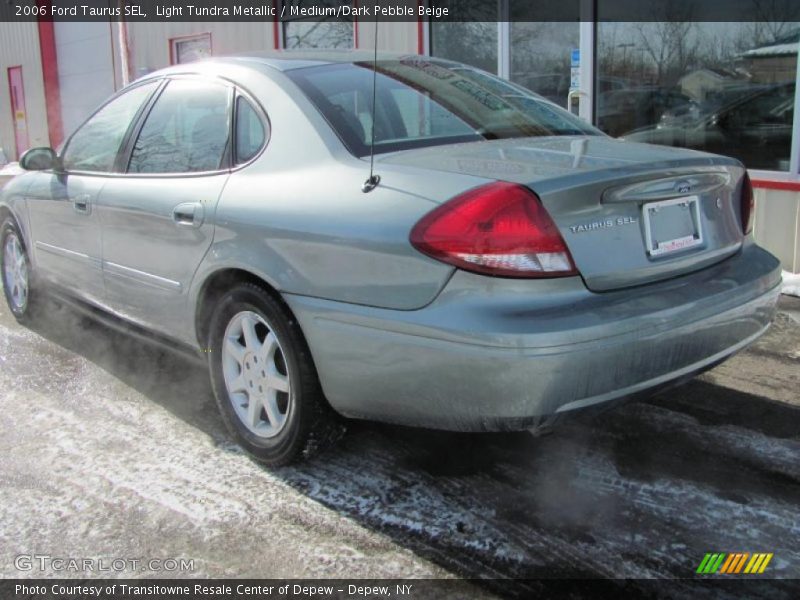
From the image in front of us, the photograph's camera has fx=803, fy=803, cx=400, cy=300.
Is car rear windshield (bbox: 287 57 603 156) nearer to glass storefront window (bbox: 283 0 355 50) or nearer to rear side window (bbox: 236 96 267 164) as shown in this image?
rear side window (bbox: 236 96 267 164)

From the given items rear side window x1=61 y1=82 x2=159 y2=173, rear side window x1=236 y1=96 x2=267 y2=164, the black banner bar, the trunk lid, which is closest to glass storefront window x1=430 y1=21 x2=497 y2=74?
rear side window x1=61 y1=82 x2=159 y2=173

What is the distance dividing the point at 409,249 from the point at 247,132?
1.11 m

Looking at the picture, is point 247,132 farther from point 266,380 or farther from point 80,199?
point 80,199

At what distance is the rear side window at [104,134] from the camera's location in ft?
13.1

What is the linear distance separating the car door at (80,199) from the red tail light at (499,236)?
7.04 feet

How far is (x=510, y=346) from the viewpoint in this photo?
230 centimetres

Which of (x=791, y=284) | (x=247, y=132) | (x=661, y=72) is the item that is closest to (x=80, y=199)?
(x=247, y=132)

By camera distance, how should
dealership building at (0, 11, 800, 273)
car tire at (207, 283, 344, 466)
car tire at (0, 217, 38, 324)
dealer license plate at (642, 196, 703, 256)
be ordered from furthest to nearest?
dealership building at (0, 11, 800, 273) < car tire at (0, 217, 38, 324) < car tire at (207, 283, 344, 466) < dealer license plate at (642, 196, 703, 256)

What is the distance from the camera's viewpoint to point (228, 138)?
130 inches

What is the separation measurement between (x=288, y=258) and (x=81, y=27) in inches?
614

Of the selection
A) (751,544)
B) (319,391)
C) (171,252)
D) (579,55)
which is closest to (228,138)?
(171,252)

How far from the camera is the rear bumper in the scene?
233 centimetres

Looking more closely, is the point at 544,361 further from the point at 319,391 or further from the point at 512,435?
the point at 512,435

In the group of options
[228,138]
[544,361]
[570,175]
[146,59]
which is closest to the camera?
[544,361]
